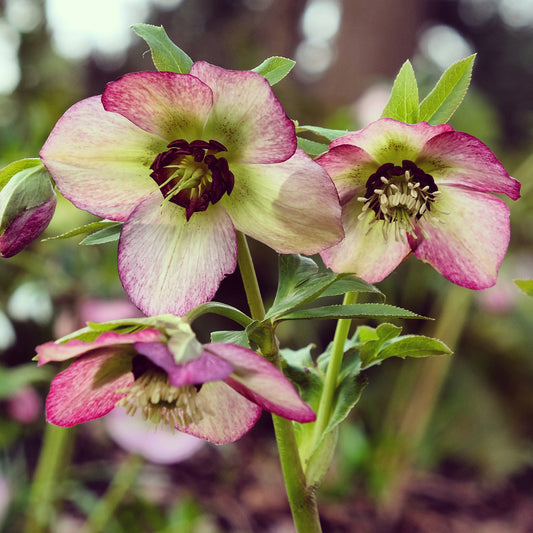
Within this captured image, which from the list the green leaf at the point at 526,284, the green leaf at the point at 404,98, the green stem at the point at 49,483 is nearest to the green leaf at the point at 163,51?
the green leaf at the point at 404,98

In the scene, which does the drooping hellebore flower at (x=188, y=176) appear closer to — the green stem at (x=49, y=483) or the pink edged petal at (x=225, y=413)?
the pink edged petal at (x=225, y=413)

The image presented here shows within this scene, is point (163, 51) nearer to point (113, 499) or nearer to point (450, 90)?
point (450, 90)

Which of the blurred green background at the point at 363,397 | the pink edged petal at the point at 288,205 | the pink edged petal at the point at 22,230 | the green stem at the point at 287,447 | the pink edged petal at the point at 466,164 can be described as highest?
the pink edged petal at the point at 466,164

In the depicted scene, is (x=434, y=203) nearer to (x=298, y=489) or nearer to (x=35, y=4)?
Result: (x=298, y=489)

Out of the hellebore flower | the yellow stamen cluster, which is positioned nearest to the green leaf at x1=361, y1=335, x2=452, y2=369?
the yellow stamen cluster

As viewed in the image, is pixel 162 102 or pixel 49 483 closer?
pixel 162 102

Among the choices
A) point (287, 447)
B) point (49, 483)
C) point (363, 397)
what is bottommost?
point (363, 397)

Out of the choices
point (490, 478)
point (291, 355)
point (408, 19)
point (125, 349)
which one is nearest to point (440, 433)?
point (490, 478)

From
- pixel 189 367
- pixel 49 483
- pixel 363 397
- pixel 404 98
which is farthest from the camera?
pixel 363 397

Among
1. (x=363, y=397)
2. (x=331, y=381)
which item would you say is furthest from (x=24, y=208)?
(x=363, y=397)
